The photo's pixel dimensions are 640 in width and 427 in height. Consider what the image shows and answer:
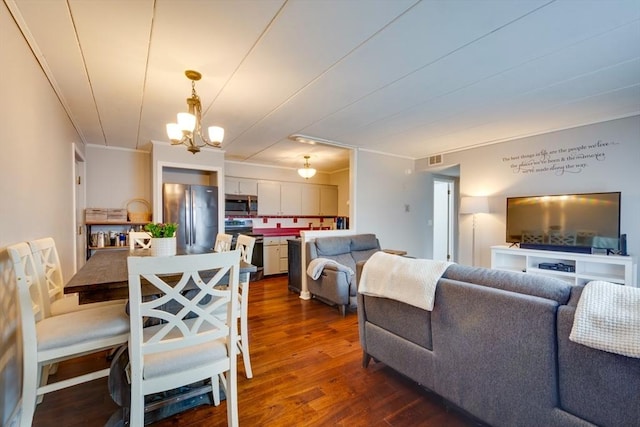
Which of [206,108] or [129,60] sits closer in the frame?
[129,60]

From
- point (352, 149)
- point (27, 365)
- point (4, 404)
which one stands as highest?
point (352, 149)

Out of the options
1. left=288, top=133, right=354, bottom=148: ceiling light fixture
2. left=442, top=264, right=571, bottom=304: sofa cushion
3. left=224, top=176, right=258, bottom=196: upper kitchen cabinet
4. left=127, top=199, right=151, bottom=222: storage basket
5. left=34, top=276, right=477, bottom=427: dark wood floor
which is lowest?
left=34, top=276, right=477, bottom=427: dark wood floor

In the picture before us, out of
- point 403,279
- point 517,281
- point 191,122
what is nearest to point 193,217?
point 191,122

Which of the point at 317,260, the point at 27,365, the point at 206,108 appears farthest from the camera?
the point at 317,260

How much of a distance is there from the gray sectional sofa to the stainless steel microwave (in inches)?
179

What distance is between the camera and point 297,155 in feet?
17.5

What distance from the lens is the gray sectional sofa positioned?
3.61ft

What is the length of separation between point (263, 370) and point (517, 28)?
9.82 feet

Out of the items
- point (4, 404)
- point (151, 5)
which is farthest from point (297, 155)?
point (4, 404)

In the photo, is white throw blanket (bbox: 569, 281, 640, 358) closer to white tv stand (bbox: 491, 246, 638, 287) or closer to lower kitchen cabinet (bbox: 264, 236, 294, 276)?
white tv stand (bbox: 491, 246, 638, 287)

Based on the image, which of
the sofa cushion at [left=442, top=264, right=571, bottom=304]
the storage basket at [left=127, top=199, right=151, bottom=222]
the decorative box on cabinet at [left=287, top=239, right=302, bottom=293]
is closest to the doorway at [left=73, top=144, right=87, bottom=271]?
the storage basket at [left=127, top=199, right=151, bottom=222]

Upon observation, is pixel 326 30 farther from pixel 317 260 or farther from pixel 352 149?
pixel 352 149

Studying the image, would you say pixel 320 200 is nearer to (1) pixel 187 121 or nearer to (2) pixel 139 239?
(2) pixel 139 239

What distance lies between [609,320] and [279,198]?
5746 mm
